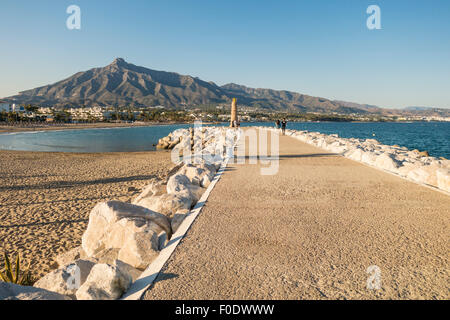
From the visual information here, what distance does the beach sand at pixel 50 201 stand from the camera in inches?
227

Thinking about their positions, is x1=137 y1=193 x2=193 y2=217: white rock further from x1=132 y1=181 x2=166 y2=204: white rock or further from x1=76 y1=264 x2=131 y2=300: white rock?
x1=76 y1=264 x2=131 y2=300: white rock

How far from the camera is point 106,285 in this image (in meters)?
2.56

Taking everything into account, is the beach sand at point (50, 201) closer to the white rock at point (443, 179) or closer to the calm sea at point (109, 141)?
the white rock at point (443, 179)

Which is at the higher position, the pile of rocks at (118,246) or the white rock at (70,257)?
the pile of rocks at (118,246)

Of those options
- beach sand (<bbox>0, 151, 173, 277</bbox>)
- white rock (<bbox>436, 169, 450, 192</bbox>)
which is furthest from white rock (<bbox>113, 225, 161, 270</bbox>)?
white rock (<bbox>436, 169, 450, 192</bbox>)

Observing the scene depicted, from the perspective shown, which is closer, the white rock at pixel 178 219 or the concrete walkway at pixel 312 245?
the concrete walkway at pixel 312 245

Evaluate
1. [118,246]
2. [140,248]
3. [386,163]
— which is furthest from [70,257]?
[386,163]

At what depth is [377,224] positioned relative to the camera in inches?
168

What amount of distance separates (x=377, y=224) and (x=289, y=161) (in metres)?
6.57

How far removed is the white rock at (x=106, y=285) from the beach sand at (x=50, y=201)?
9.18ft

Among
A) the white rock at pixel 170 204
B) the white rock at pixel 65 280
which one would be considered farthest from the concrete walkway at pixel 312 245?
the white rock at pixel 65 280

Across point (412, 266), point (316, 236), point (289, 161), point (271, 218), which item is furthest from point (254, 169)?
point (412, 266)

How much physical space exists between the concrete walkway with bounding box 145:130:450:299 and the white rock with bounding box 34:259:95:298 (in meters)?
0.95
